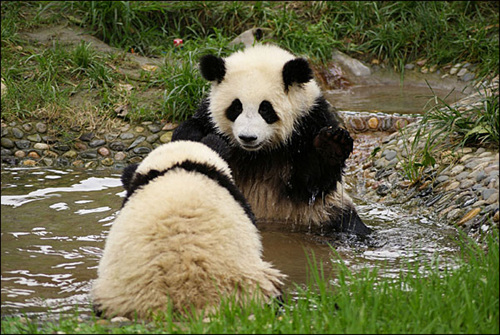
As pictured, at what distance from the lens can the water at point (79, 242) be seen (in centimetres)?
409

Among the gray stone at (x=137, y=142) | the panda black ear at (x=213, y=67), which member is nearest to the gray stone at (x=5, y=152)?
the gray stone at (x=137, y=142)

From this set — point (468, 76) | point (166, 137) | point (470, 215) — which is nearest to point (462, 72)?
point (468, 76)

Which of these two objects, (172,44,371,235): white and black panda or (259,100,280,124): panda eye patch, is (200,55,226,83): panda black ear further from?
(259,100,280,124): panda eye patch

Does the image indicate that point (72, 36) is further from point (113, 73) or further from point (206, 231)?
point (206, 231)

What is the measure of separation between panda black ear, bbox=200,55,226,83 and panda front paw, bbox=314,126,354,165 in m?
Answer: 0.90

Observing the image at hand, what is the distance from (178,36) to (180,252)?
7478 mm

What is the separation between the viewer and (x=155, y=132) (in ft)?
26.7

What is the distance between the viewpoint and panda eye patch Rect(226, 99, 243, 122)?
5469 millimetres

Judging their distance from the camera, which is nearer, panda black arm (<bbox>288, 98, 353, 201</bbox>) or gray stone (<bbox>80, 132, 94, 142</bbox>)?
panda black arm (<bbox>288, 98, 353, 201</bbox>)

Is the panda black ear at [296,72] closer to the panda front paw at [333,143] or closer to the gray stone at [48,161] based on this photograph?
the panda front paw at [333,143]

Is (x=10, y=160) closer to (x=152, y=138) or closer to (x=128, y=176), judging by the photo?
(x=152, y=138)

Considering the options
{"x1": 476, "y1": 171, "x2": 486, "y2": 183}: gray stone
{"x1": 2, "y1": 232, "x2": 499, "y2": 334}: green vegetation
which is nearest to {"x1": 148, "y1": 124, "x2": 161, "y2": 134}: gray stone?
{"x1": 476, "y1": 171, "x2": 486, "y2": 183}: gray stone

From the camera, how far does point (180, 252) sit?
3.44m

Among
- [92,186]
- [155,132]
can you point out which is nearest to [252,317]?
[92,186]
